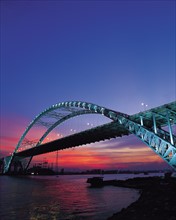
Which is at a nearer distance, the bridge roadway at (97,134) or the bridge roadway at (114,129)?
the bridge roadway at (114,129)

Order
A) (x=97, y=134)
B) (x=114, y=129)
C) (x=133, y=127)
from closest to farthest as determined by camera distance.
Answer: (x=133, y=127) → (x=114, y=129) → (x=97, y=134)

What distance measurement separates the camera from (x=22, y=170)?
15725cm

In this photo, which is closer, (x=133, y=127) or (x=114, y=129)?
(x=133, y=127)

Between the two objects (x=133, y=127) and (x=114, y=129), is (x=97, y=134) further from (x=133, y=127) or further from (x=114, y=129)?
(x=133, y=127)

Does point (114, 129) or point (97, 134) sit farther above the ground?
point (114, 129)

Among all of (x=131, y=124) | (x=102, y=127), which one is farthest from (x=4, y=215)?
(x=102, y=127)

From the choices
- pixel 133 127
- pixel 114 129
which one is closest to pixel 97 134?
pixel 114 129

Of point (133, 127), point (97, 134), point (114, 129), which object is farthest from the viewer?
point (97, 134)

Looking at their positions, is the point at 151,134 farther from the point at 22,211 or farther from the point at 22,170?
the point at 22,170

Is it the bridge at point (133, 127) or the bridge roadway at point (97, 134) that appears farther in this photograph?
the bridge roadway at point (97, 134)

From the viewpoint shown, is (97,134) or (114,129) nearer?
(114,129)

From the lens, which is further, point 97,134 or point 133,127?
point 97,134

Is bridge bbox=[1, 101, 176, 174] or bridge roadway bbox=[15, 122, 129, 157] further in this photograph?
bridge roadway bbox=[15, 122, 129, 157]

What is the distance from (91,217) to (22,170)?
475 ft
